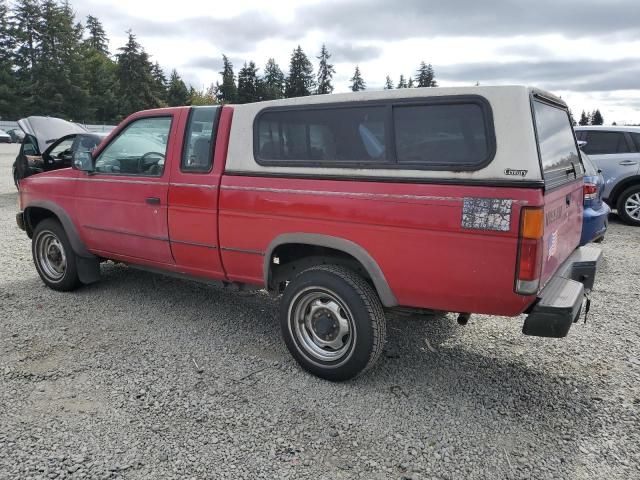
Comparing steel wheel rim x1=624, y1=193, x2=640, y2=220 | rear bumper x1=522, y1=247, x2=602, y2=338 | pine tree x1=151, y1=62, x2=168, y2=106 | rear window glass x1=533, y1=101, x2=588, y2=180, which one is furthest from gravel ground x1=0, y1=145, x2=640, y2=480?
pine tree x1=151, y1=62, x2=168, y2=106

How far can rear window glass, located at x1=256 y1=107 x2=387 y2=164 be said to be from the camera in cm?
309

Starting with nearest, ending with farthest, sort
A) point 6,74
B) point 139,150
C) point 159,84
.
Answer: point 139,150 < point 6,74 < point 159,84

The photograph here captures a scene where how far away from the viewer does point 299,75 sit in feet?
298

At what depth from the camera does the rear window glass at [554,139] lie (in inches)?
116

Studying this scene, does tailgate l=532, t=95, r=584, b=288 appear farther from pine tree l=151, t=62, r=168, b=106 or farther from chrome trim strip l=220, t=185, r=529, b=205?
pine tree l=151, t=62, r=168, b=106

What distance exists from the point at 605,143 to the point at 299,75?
3421 inches

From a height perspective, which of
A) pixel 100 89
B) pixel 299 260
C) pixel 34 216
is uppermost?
pixel 100 89

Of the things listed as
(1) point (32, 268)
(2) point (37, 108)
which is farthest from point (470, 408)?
(2) point (37, 108)

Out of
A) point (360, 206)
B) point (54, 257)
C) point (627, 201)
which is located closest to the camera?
point (360, 206)

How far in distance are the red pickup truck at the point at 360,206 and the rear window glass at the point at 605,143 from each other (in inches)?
246

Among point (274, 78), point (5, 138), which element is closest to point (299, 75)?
point (274, 78)

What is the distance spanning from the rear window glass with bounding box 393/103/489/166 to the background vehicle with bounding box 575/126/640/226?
7.86 m

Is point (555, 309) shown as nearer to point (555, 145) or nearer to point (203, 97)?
point (555, 145)

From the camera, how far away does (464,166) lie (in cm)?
273
